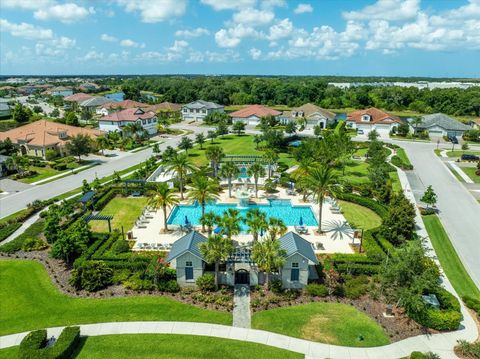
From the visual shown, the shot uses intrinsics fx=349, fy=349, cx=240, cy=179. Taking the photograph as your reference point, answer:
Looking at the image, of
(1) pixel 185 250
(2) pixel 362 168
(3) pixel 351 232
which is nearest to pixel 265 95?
(2) pixel 362 168

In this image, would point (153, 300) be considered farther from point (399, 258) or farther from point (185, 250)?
point (399, 258)

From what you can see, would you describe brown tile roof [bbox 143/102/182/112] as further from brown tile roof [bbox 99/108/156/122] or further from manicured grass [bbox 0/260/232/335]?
manicured grass [bbox 0/260/232/335]

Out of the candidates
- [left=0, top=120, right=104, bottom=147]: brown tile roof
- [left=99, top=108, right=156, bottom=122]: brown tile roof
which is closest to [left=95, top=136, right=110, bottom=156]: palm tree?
[left=0, top=120, right=104, bottom=147]: brown tile roof

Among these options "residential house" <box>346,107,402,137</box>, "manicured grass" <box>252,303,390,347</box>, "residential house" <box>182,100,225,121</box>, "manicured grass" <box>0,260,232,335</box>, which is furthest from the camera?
"residential house" <box>182,100,225,121</box>

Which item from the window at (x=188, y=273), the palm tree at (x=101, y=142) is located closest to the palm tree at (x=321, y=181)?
the window at (x=188, y=273)

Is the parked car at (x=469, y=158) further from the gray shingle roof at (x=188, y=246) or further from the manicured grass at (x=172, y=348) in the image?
the manicured grass at (x=172, y=348)

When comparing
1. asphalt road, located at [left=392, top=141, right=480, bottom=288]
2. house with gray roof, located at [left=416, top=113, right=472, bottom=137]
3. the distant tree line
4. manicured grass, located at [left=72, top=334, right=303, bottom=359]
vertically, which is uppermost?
the distant tree line
